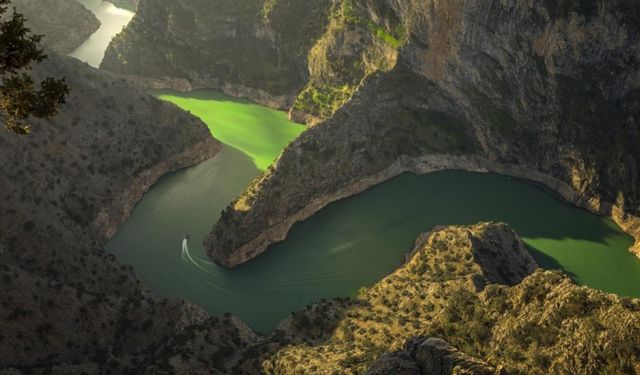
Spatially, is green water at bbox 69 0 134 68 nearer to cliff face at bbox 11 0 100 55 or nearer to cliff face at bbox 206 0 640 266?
cliff face at bbox 11 0 100 55

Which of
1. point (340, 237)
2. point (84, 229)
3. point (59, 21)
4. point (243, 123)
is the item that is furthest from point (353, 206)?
point (59, 21)

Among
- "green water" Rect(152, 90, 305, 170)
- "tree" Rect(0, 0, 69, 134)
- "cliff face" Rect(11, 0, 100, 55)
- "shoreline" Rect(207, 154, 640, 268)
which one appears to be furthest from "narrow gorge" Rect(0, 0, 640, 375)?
"cliff face" Rect(11, 0, 100, 55)

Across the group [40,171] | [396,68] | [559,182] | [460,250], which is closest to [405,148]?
[396,68]

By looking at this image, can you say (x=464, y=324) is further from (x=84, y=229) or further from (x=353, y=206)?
(x=84, y=229)

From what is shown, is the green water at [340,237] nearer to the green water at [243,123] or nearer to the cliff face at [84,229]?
the cliff face at [84,229]

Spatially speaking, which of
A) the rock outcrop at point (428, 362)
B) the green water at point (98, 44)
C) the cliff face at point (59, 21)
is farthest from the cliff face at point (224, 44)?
the rock outcrop at point (428, 362)
